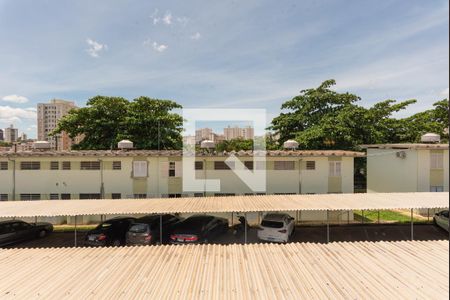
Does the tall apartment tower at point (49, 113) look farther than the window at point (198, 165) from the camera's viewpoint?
Yes

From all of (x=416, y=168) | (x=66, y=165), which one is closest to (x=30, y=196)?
(x=66, y=165)

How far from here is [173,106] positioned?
32031mm

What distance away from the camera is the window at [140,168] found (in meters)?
18.0

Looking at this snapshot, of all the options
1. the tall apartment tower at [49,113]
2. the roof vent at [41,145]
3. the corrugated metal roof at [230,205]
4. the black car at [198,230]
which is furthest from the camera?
the tall apartment tower at [49,113]

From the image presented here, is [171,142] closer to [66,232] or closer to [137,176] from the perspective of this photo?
[137,176]

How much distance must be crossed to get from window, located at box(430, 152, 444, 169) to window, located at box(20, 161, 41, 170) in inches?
1091

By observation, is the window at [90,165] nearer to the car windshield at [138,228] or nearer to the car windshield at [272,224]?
the car windshield at [138,228]

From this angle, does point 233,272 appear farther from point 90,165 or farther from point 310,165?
point 90,165

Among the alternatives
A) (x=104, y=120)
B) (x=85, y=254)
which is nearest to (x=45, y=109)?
(x=104, y=120)

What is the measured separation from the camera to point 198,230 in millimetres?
12664

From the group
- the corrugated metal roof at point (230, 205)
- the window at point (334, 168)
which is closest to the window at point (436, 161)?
the corrugated metal roof at point (230, 205)

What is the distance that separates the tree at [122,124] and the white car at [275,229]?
18569 mm

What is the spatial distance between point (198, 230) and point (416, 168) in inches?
660

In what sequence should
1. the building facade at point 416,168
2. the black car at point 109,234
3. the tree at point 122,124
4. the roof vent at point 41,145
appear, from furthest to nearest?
the tree at point 122,124, the roof vent at point 41,145, the building facade at point 416,168, the black car at point 109,234
